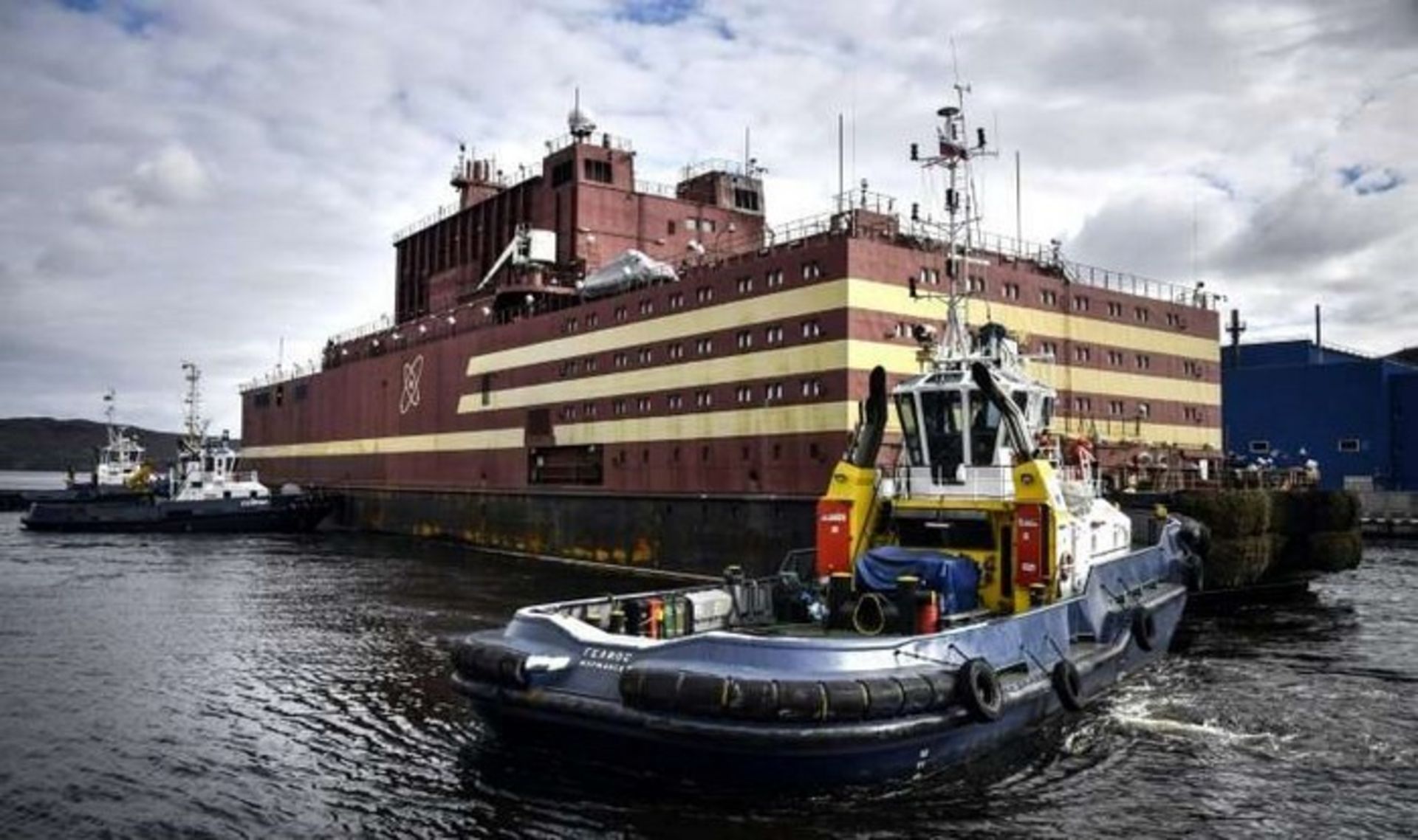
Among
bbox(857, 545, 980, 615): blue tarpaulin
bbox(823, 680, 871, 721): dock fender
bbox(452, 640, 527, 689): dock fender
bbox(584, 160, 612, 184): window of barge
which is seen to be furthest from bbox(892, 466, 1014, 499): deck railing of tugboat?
bbox(584, 160, 612, 184): window of barge

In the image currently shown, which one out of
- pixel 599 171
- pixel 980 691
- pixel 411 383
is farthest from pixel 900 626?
pixel 411 383

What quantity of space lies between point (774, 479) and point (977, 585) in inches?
588

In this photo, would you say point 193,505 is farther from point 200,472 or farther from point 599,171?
point 599,171

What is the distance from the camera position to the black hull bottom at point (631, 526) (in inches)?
1146

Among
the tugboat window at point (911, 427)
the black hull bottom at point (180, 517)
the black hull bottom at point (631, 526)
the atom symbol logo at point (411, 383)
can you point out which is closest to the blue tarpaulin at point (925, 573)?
the tugboat window at point (911, 427)

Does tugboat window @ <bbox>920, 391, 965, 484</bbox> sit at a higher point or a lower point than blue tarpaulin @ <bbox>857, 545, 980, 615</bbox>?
higher

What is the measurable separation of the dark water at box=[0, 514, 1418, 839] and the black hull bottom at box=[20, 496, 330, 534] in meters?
30.4

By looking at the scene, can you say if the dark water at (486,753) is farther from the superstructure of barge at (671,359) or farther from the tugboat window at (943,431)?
the superstructure of barge at (671,359)

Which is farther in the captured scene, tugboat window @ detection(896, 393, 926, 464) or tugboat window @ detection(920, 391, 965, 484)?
tugboat window @ detection(896, 393, 926, 464)

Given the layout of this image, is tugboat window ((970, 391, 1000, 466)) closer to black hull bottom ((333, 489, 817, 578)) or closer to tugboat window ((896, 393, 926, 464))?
tugboat window ((896, 393, 926, 464))

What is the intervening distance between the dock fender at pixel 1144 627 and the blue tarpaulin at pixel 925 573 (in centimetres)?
375

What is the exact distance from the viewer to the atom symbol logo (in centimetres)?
4991

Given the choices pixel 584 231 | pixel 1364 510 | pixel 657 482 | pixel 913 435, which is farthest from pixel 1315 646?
pixel 1364 510

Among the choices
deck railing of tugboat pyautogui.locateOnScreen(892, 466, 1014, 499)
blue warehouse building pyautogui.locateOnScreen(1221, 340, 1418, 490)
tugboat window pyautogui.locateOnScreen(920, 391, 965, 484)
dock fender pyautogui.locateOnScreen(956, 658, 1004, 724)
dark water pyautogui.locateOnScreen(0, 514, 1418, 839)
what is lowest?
dark water pyautogui.locateOnScreen(0, 514, 1418, 839)
